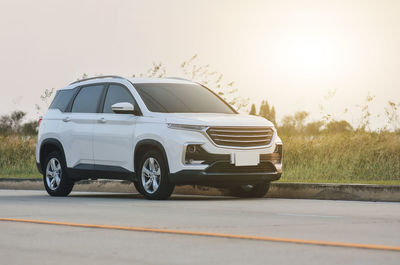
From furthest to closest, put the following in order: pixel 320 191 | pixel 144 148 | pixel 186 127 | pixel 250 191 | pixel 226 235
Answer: pixel 250 191 < pixel 320 191 < pixel 144 148 < pixel 186 127 < pixel 226 235

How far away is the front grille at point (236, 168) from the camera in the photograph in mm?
13484

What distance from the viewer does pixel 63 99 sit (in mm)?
16359

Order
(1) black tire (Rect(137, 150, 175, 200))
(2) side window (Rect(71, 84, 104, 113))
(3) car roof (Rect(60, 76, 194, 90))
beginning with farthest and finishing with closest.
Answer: (2) side window (Rect(71, 84, 104, 113)) < (3) car roof (Rect(60, 76, 194, 90)) < (1) black tire (Rect(137, 150, 175, 200))

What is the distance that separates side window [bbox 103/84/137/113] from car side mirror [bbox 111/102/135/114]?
534mm

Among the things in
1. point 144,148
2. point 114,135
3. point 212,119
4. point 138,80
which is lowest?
point 144,148

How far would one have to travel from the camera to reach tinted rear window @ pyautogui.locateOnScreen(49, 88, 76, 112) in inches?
636

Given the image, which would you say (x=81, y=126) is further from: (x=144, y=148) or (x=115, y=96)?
(x=144, y=148)

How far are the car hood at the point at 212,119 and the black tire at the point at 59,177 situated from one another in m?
2.96

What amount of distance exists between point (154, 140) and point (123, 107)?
84 centimetres

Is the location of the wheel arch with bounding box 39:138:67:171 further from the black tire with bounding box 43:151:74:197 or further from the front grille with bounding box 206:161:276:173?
the front grille with bounding box 206:161:276:173

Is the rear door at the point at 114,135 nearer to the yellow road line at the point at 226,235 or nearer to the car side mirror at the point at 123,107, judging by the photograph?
the car side mirror at the point at 123,107

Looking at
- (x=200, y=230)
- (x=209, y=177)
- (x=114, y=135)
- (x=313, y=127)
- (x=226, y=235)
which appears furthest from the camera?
(x=313, y=127)

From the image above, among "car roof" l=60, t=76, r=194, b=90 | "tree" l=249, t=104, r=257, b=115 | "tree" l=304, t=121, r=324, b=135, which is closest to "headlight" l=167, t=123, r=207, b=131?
"car roof" l=60, t=76, r=194, b=90

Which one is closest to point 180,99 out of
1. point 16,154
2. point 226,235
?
point 226,235
